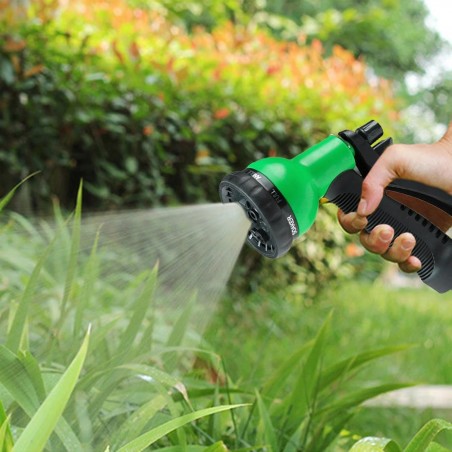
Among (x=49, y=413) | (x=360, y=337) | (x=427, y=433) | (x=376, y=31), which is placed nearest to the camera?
(x=49, y=413)

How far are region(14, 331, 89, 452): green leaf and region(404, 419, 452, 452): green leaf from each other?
0.52 meters

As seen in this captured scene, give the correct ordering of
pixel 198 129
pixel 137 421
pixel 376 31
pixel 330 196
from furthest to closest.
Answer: pixel 376 31 < pixel 198 129 < pixel 330 196 < pixel 137 421

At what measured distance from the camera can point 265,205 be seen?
1305mm

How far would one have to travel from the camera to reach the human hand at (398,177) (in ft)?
4.84

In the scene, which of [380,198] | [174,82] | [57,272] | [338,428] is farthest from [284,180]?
[174,82]

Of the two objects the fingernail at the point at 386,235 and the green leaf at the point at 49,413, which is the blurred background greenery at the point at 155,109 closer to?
the fingernail at the point at 386,235

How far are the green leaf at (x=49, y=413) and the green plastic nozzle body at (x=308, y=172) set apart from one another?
56 centimetres

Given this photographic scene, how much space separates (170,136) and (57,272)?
138 cm

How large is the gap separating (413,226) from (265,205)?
417mm

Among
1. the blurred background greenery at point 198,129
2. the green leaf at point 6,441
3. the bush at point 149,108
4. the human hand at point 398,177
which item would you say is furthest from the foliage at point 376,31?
the green leaf at point 6,441

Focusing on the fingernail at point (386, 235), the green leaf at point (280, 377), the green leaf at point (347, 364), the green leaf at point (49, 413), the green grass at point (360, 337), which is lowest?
the green grass at point (360, 337)

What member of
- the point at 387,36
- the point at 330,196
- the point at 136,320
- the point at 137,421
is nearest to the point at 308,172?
the point at 330,196

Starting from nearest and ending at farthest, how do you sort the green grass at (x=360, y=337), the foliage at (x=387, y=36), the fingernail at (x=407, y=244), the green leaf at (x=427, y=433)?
the green leaf at (x=427, y=433), the fingernail at (x=407, y=244), the green grass at (x=360, y=337), the foliage at (x=387, y=36)

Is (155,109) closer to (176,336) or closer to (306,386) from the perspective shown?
(176,336)
